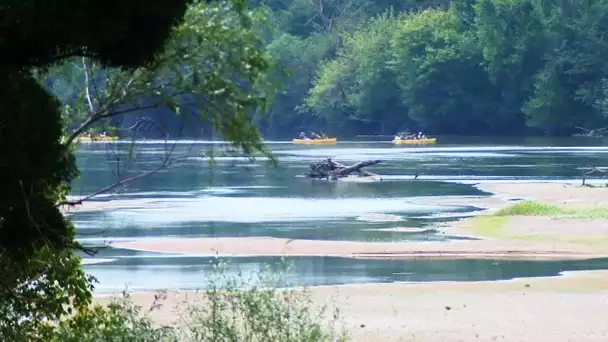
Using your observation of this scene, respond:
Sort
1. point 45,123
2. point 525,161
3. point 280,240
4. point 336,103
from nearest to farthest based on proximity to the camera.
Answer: point 45,123, point 280,240, point 525,161, point 336,103

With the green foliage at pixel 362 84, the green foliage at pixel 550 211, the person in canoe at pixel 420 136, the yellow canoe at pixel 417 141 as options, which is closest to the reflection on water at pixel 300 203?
the green foliage at pixel 550 211

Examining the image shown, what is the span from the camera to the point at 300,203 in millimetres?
44156

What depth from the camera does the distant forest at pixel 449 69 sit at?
106 meters

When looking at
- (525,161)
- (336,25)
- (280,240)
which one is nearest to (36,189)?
(280,240)

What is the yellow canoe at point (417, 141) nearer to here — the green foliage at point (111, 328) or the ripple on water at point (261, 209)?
the ripple on water at point (261, 209)

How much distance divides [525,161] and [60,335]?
6085 cm

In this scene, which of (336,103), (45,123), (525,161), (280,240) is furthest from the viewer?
(336,103)

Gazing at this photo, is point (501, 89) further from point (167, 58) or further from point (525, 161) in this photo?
point (167, 58)

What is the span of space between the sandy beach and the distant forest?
64.9 m

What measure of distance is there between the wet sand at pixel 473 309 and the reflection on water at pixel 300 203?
1.67m

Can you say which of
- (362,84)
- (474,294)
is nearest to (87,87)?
(474,294)

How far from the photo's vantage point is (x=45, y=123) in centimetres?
762

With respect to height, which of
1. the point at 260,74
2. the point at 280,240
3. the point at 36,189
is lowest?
the point at 280,240

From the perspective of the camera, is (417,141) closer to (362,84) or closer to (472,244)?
(362,84)
